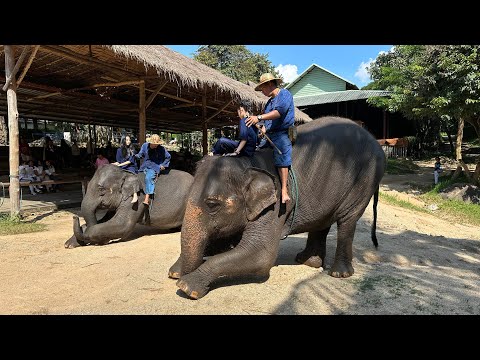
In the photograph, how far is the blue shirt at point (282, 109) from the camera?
12.9 feet

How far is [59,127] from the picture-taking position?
2809 centimetres

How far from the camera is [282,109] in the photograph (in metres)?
3.93

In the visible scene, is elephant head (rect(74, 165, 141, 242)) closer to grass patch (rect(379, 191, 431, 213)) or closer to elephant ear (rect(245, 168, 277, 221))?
elephant ear (rect(245, 168, 277, 221))

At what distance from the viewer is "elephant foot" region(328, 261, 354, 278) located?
4.46 metres

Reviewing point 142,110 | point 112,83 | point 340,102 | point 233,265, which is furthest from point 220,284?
point 340,102

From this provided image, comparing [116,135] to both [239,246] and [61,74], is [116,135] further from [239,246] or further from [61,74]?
[239,246]

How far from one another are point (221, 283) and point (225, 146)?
1803mm

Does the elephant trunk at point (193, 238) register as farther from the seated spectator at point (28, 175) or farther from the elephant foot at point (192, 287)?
the seated spectator at point (28, 175)

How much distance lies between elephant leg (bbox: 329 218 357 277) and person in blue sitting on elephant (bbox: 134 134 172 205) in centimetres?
338

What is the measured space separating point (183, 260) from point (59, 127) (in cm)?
2847

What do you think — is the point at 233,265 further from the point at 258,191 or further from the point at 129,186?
the point at 129,186

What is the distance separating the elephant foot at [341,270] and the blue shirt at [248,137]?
182cm

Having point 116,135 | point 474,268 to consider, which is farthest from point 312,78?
point 474,268

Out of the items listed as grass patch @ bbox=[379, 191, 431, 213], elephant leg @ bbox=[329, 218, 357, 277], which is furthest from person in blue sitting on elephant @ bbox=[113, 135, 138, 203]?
grass patch @ bbox=[379, 191, 431, 213]
